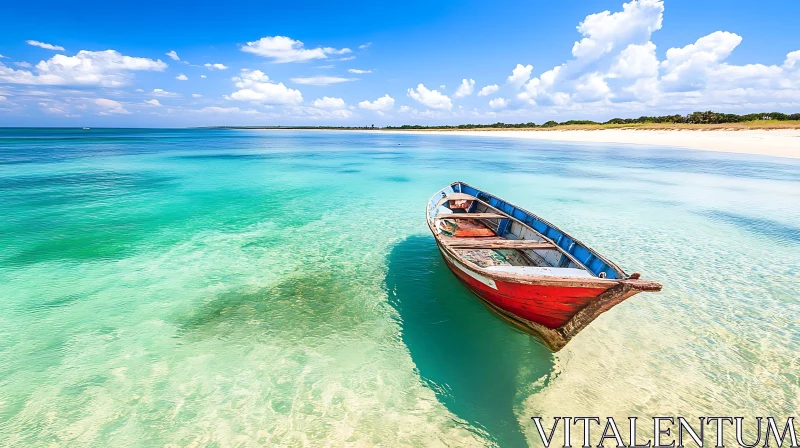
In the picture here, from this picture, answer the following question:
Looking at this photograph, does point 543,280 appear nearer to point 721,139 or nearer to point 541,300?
point 541,300

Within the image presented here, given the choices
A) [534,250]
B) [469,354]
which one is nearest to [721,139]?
[534,250]

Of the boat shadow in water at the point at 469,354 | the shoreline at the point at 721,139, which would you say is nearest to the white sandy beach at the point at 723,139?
the shoreline at the point at 721,139

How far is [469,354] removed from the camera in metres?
6.76

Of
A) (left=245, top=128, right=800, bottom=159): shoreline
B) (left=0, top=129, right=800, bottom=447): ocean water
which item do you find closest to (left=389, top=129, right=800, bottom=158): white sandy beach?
(left=245, top=128, right=800, bottom=159): shoreline

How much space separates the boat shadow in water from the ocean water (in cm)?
4

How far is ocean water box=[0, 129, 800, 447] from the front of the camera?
5418 millimetres

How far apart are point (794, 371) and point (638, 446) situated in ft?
12.7

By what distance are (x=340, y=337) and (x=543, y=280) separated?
434cm

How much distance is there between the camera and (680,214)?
16.6 meters

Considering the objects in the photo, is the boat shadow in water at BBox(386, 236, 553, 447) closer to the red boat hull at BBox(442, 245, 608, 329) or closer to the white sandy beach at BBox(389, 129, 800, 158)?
the red boat hull at BBox(442, 245, 608, 329)

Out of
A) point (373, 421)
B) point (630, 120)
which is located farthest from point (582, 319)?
point (630, 120)

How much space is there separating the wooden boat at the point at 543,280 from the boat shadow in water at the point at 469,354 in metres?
0.61

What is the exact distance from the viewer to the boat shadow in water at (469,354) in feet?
18.2

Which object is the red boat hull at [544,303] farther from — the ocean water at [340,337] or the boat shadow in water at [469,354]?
the ocean water at [340,337]
